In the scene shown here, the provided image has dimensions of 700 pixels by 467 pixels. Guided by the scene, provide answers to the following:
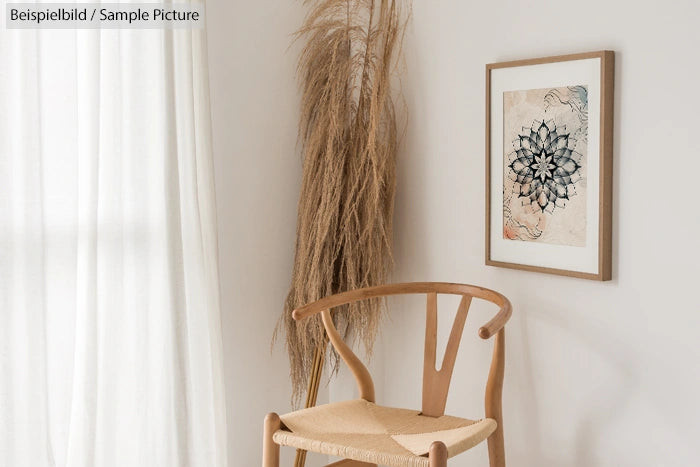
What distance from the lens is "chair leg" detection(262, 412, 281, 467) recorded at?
220cm

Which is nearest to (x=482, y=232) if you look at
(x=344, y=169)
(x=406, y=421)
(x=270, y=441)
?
(x=344, y=169)

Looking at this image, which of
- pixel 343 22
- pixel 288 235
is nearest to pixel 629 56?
pixel 343 22

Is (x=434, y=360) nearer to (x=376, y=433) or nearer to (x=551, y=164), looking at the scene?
(x=376, y=433)

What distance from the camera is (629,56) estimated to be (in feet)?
7.02

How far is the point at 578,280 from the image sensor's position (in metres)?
2.32

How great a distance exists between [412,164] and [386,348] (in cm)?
69

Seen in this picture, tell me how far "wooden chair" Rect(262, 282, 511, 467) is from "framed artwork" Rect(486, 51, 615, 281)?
0.67 feet

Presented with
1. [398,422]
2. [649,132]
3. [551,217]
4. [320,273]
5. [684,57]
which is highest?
[684,57]

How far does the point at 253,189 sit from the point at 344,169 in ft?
1.11

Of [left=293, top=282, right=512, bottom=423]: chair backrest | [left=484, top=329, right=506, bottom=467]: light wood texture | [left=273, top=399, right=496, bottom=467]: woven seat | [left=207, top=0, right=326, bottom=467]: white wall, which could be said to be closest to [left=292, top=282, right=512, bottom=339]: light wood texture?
[left=293, top=282, right=512, bottom=423]: chair backrest

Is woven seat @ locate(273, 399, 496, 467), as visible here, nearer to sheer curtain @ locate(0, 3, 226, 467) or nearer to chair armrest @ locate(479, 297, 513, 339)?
chair armrest @ locate(479, 297, 513, 339)

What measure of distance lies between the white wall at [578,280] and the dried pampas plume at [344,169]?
126 mm

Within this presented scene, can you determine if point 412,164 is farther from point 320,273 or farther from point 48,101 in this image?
point 48,101

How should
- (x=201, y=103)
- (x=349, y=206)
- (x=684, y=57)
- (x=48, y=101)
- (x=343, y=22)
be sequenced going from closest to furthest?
(x=684, y=57)
(x=48, y=101)
(x=201, y=103)
(x=349, y=206)
(x=343, y=22)
